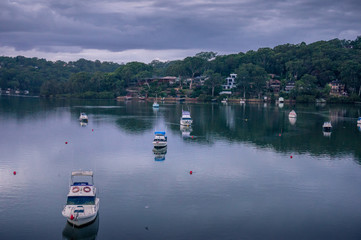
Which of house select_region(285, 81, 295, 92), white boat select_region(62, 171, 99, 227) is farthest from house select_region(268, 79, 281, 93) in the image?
white boat select_region(62, 171, 99, 227)

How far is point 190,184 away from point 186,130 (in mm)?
43098

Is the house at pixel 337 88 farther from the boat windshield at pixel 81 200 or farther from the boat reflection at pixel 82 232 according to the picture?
the boat reflection at pixel 82 232

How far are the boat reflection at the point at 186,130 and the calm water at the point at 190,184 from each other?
5.21ft

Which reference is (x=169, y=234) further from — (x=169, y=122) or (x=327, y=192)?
(x=169, y=122)

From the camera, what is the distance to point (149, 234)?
28.4m

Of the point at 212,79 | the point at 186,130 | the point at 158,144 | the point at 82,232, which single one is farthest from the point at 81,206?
the point at 212,79

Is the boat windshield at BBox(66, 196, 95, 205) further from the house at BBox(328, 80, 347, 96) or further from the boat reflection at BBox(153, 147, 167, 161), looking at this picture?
the house at BBox(328, 80, 347, 96)

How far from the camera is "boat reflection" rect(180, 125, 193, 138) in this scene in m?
76.4

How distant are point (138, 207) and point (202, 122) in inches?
2632

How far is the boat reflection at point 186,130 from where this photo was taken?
251 feet

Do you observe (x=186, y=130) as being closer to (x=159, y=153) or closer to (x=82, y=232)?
(x=159, y=153)

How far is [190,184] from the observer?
41.0 meters

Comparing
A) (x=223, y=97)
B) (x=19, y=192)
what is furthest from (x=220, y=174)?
(x=223, y=97)

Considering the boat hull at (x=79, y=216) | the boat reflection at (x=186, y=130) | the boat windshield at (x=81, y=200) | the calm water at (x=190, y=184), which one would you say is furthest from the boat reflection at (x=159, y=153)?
the boat hull at (x=79, y=216)
